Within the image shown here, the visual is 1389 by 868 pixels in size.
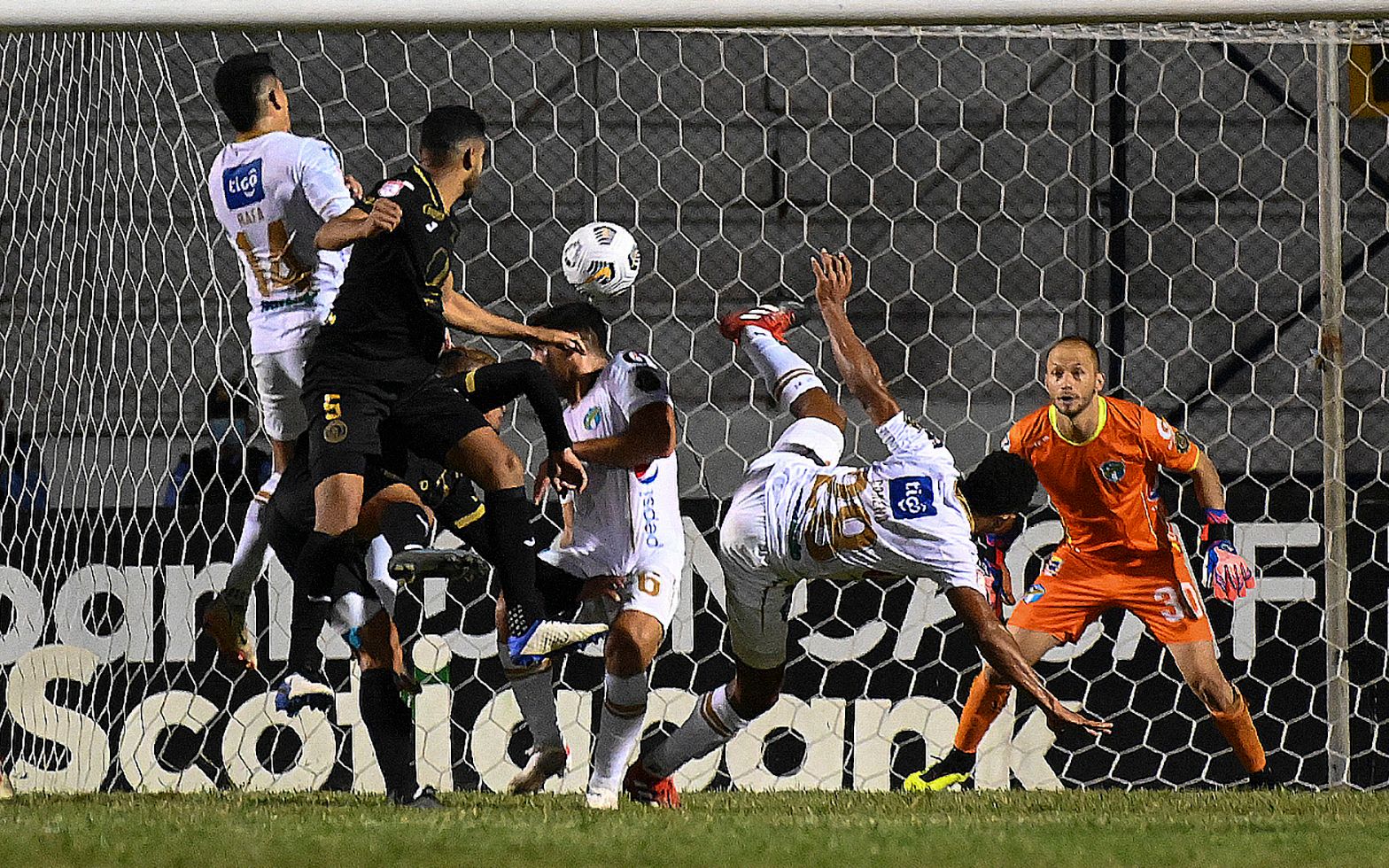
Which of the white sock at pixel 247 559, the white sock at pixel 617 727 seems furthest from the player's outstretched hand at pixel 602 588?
the white sock at pixel 247 559

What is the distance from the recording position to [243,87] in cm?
386

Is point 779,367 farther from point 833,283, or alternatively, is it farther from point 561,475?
point 561,475

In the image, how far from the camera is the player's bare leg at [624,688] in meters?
3.72

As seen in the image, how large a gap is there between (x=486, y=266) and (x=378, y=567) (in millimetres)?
768

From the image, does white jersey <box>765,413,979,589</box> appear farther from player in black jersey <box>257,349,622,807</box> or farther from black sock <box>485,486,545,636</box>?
black sock <box>485,486,545,636</box>

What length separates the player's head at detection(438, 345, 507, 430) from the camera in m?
3.62

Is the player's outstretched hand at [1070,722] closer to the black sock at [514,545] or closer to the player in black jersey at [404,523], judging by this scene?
the player in black jersey at [404,523]

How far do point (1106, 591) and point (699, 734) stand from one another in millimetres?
1035

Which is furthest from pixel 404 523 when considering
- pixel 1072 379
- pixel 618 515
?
pixel 1072 379

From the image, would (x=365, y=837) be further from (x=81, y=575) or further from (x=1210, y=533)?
(x=1210, y=533)

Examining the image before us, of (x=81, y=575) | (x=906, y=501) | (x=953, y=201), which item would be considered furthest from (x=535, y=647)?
(x=953, y=201)

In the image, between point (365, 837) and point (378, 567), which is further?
point (378, 567)

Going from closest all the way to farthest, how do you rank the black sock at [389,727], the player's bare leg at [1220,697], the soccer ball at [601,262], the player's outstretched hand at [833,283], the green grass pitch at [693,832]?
the green grass pitch at [693,832]
the black sock at [389,727]
the soccer ball at [601,262]
the player's outstretched hand at [833,283]
the player's bare leg at [1220,697]

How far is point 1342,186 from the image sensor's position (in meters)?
5.24
